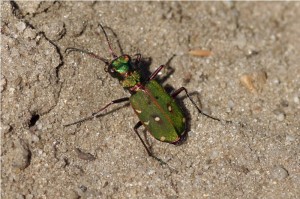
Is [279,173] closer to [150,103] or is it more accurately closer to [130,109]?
[150,103]

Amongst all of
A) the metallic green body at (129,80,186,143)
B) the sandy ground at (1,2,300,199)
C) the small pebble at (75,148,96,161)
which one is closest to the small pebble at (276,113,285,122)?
the sandy ground at (1,2,300,199)

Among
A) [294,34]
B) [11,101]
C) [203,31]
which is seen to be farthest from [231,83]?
[11,101]

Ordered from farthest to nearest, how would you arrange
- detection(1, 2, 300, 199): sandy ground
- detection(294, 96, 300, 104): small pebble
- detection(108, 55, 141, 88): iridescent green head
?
detection(294, 96, 300, 104): small pebble
detection(108, 55, 141, 88): iridescent green head
detection(1, 2, 300, 199): sandy ground

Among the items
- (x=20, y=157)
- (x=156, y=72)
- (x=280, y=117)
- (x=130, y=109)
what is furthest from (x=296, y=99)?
(x=20, y=157)

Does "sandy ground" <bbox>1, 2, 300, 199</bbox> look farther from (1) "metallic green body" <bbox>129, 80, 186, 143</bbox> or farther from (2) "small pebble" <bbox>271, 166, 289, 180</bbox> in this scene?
(1) "metallic green body" <bbox>129, 80, 186, 143</bbox>

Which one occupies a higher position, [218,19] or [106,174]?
[218,19]

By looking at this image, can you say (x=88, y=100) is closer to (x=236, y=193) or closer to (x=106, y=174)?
(x=106, y=174)
